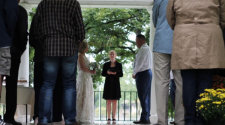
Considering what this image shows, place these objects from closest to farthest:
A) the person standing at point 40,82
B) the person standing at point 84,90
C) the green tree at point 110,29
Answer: the person standing at point 40,82 → the person standing at point 84,90 → the green tree at point 110,29

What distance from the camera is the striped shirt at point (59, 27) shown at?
5.04 metres

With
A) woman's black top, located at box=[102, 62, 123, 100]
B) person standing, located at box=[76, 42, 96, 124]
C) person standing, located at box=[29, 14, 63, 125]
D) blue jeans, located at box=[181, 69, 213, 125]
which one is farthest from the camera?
woman's black top, located at box=[102, 62, 123, 100]

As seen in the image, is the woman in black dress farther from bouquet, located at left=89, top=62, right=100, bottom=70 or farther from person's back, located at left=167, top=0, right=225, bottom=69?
person's back, located at left=167, top=0, right=225, bottom=69

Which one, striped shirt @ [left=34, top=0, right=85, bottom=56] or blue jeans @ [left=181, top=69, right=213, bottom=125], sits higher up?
striped shirt @ [left=34, top=0, right=85, bottom=56]

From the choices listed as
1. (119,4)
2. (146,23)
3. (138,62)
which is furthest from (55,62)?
(146,23)

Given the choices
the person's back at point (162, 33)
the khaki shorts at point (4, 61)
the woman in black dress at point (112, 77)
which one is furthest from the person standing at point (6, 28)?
the woman in black dress at point (112, 77)

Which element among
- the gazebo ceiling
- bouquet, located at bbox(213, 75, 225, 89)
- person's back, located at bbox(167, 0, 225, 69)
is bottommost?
bouquet, located at bbox(213, 75, 225, 89)

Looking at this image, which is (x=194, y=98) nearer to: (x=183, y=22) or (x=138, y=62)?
(x=183, y=22)

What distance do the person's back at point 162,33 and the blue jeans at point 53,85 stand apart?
1093 millimetres

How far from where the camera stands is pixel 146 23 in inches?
695

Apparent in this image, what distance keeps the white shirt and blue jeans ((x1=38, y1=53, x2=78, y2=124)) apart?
9.70 feet

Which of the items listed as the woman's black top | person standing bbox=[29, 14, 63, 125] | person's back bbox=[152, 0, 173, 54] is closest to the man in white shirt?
the woman's black top

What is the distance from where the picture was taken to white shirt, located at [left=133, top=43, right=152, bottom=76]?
7.93 metres

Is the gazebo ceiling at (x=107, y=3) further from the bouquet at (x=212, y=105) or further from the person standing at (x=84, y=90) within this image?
the bouquet at (x=212, y=105)
